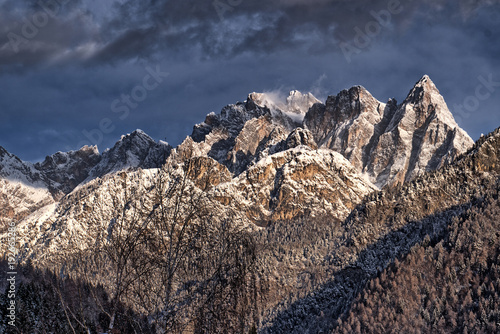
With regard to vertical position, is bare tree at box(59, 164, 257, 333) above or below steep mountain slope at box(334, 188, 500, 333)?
below

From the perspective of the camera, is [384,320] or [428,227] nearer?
[384,320]

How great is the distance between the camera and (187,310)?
22.5 m

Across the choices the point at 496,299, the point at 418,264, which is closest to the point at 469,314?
the point at 496,299

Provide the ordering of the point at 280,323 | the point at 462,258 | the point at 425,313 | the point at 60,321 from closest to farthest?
the point at 60,321, the point at 425,313, the point at 462,258, the point at 280,323

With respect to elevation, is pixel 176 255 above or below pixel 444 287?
below

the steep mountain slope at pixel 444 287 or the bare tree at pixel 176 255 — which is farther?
the steep mountain slope at pixel 444 287

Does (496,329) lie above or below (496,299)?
below

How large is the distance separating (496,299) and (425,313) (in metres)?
18.1

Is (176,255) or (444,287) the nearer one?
(176,255)

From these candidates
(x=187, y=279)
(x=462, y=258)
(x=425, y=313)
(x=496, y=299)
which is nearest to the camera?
(x=187, y=279)

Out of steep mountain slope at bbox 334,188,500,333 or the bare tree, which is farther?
steep mountain slope at bbox 334,188,500,333

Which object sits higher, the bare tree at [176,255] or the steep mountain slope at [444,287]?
the steep mountain slope at [444,287]

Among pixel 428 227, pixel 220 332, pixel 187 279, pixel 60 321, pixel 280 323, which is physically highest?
pixel 428 227

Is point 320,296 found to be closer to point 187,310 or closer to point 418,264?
point 418,264
